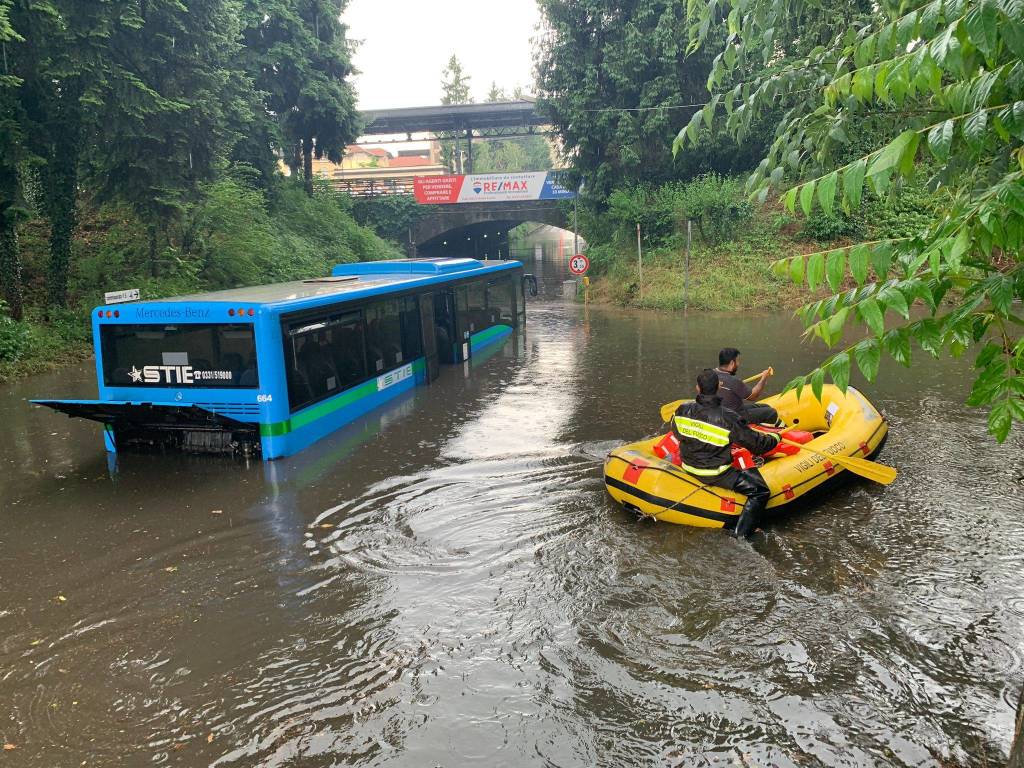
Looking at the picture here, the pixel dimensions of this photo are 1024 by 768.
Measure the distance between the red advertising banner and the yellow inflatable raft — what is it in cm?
3193

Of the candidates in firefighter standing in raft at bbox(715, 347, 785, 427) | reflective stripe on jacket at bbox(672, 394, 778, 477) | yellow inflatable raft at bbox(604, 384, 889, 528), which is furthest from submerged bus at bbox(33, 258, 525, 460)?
firefighter standing in raft at bbox(715, 347, 785, 427)

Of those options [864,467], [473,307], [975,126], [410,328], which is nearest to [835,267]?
[975,126]

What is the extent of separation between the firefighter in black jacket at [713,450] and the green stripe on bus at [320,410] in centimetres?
542

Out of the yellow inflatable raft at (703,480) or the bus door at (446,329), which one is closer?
the yellow inflatable raft at (703,480)

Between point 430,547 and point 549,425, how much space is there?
4.90 meters

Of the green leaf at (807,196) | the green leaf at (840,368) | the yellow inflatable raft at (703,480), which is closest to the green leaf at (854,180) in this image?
the green leaf at (807,196)

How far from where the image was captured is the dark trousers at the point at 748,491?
8.09 metres

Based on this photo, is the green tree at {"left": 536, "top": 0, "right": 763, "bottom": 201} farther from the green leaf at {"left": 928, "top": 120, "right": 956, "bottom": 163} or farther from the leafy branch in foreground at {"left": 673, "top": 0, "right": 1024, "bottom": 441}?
the green leaf at {"left": 928, "top": 120, "right": 956, "bottom": 163}

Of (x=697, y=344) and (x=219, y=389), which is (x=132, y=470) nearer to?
(x=219, y=389)

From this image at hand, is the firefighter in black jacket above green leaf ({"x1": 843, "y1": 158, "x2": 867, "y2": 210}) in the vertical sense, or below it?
below

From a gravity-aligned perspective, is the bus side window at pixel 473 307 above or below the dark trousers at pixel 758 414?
above

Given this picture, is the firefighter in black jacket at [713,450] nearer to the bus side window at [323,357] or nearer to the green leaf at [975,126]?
the green leaf at [975,126]

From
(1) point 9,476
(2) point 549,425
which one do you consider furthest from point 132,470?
(2) point 549,425

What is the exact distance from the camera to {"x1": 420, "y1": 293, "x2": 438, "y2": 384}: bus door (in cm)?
1630
